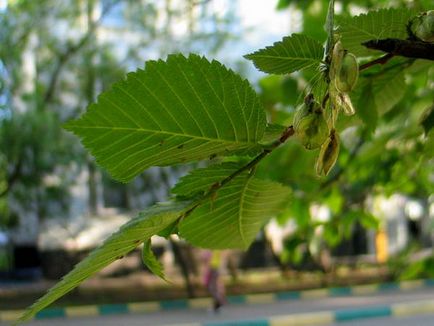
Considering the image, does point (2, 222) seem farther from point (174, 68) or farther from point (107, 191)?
point (174, 68)

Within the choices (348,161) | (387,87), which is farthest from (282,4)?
(387,87)

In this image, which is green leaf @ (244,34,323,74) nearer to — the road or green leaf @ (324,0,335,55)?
green leaf @ (324,0,335,55)

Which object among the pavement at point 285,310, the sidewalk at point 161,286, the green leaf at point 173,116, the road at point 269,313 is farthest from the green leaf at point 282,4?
the sidewalk at point 161,286

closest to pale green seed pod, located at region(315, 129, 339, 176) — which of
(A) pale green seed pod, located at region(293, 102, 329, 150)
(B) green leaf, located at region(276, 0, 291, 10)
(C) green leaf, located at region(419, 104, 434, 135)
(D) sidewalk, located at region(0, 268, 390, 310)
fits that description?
(A) pale green seed pod, located at region(293, 102, 329, 150)

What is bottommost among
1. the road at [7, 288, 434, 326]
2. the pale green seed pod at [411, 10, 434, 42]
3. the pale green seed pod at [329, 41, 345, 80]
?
the road at [7, 288, 434, 326]

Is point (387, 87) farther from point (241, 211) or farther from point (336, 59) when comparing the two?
point (336, 59)

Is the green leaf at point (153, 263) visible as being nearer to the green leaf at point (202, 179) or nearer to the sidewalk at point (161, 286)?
the green leaf at point (202, 179)

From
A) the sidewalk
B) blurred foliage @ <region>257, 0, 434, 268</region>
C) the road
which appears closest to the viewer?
blurred foliage @ <region>257, 0, 434, 268</region>

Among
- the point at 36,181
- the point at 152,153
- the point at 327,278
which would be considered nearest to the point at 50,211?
the point at 36,181
